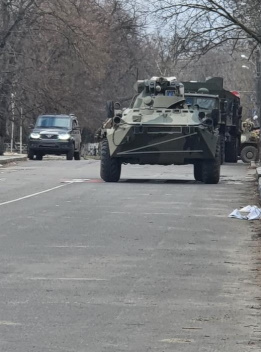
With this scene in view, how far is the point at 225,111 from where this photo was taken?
38.5 metres

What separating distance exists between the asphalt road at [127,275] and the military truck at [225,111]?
17.9 meters

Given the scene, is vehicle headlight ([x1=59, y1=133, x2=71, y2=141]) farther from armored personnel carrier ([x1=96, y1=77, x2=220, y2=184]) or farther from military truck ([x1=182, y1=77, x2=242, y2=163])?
armored personnel carrier ([x1=96, y1=77, x2=220, y2=184])

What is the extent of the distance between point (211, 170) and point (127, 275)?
14.7 metres

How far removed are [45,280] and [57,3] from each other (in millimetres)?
36916

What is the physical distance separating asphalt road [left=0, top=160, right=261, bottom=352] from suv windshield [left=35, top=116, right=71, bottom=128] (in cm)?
2290

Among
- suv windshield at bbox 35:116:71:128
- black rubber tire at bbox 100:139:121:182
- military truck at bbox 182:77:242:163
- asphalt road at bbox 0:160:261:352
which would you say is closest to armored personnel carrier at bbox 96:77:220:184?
black rubber tire at bbox 100:139:121:182

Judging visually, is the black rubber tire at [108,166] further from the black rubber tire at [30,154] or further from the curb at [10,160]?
the black rubber tire at [30,154]

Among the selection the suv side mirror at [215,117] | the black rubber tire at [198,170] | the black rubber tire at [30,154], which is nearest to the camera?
the black rubber tire at [198,170]

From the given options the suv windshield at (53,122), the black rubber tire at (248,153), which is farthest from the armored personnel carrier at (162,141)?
the black rubber tire at (248,153)

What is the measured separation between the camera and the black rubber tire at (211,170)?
24.7 m

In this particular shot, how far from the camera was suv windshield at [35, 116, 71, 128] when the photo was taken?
43125 mm

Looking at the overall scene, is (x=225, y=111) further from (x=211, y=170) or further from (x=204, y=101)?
(x=211, y=170)

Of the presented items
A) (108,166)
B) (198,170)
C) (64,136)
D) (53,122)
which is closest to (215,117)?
(198,170)

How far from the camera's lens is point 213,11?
31.0 m
